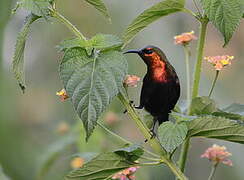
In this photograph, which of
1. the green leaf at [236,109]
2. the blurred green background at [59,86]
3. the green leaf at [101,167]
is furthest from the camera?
the blurred green background at [59,86]

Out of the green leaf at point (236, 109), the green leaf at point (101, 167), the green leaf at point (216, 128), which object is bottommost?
the green leaf at point (101, 167)

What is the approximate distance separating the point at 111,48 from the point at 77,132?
906mm

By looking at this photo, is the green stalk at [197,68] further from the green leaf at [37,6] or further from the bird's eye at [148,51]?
the green leaf at [37,6]

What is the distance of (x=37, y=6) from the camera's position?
972mm

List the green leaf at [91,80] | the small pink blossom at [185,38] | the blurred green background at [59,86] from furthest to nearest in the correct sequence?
the blurred green background at [59,86] → the small pink blossom at [185,38] → the green leaf at [91,80]

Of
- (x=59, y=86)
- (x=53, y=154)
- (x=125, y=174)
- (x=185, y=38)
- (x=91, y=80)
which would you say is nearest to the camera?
(x=91, y=80)

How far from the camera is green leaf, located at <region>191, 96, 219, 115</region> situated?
1.10m

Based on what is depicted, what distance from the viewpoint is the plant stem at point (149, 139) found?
985mm

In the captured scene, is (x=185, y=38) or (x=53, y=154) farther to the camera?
(x=53, y=154)

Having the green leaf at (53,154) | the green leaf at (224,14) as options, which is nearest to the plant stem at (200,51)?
the green leaf at (224,14)

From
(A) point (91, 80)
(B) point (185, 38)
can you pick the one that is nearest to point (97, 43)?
(A) point (91, 80)

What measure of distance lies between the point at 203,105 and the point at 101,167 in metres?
0.21

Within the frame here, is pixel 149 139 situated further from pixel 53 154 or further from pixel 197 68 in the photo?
pixel 53 154

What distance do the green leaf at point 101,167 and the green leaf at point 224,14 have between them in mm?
248
